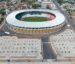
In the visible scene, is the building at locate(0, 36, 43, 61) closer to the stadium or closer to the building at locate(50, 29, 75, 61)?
the building at locate(50, 29, 75, 61)

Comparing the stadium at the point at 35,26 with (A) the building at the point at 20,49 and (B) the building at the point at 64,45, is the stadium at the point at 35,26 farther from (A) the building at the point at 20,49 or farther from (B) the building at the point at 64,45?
(A) the building at the point at 20,49

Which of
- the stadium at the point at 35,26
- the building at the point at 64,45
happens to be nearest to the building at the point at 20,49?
the building at the point at 64,45

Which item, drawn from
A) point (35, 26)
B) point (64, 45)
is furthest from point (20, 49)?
point (35, 26)

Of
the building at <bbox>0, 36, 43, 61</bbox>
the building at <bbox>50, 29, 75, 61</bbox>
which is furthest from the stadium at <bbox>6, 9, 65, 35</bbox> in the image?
the building at <bbox>0, 36, 43, 61</bbox>

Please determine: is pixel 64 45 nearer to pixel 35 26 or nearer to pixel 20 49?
pixel 20 49

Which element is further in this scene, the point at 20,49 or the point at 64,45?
the point at 64,45

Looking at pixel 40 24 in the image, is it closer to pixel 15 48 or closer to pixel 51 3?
pixel 15 48

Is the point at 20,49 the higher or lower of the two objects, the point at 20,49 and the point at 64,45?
the lower
